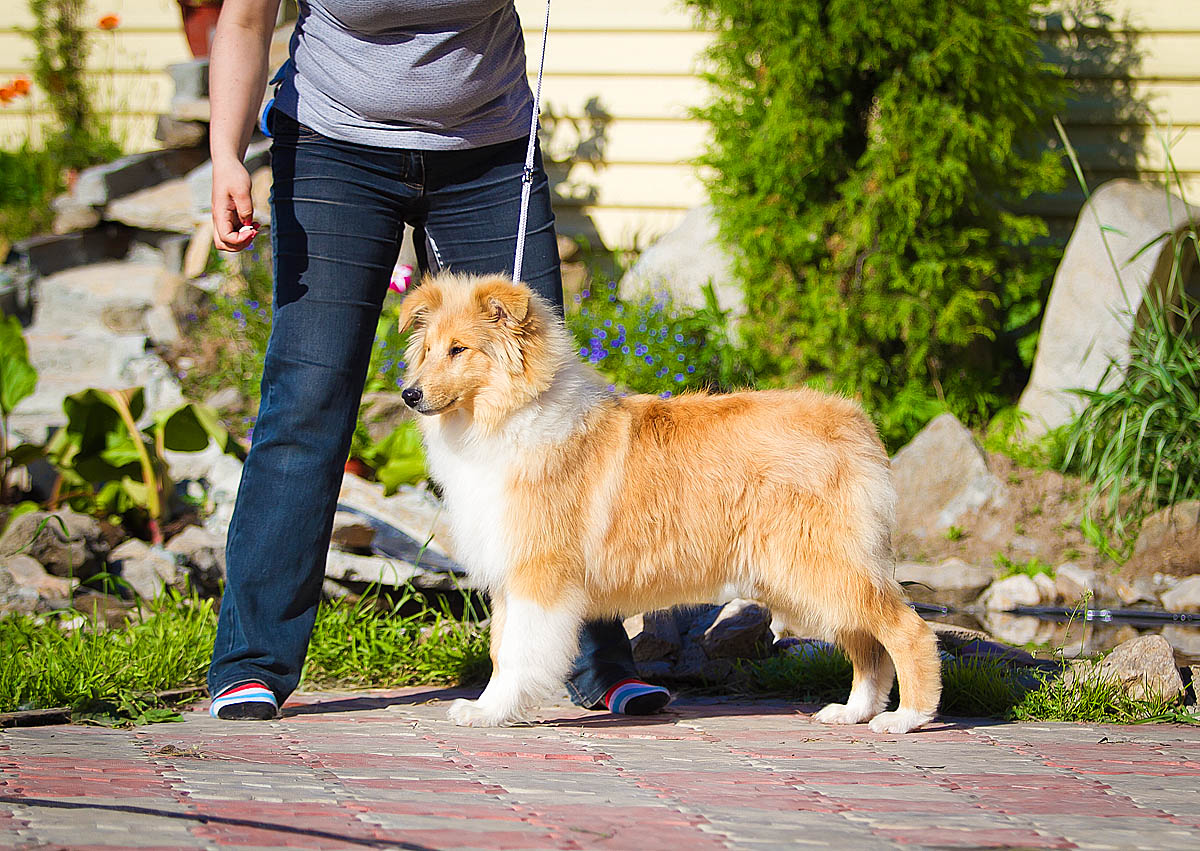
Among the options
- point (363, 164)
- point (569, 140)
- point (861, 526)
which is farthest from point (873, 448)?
point (569, 140)

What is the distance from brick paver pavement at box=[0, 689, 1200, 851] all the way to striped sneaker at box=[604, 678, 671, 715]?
6cm

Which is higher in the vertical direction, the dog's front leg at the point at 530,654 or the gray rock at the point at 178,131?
the gray rock at the point at 178,131

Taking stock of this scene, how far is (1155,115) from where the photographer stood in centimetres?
781

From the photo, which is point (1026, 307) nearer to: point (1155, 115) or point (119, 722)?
point (1155, 115)

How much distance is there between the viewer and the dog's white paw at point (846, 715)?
11.9ft

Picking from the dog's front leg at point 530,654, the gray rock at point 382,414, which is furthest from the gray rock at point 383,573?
the gray rock at point 382,414

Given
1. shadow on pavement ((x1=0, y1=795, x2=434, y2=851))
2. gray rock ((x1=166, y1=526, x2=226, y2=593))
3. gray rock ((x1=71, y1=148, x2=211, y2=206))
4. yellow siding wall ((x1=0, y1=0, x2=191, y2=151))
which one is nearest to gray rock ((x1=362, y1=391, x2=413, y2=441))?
gray rock ((x1=166, y1=526, x2=226, y2=593))

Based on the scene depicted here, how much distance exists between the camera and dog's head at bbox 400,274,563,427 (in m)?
3.46

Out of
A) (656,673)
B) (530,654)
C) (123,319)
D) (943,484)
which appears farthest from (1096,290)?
(123,319)

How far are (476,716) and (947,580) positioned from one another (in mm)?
3182

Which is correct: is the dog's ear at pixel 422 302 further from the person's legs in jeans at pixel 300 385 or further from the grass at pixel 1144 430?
the grass at pixel 1144 430

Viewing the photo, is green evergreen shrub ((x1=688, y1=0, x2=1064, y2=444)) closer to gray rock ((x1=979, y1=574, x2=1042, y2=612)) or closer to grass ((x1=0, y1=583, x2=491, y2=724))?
gray rock ((x1=979, y1=574, x2=1042, y2=612))

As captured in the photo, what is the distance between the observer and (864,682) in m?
3.66

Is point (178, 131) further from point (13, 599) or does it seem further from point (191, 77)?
point (13, 599)
